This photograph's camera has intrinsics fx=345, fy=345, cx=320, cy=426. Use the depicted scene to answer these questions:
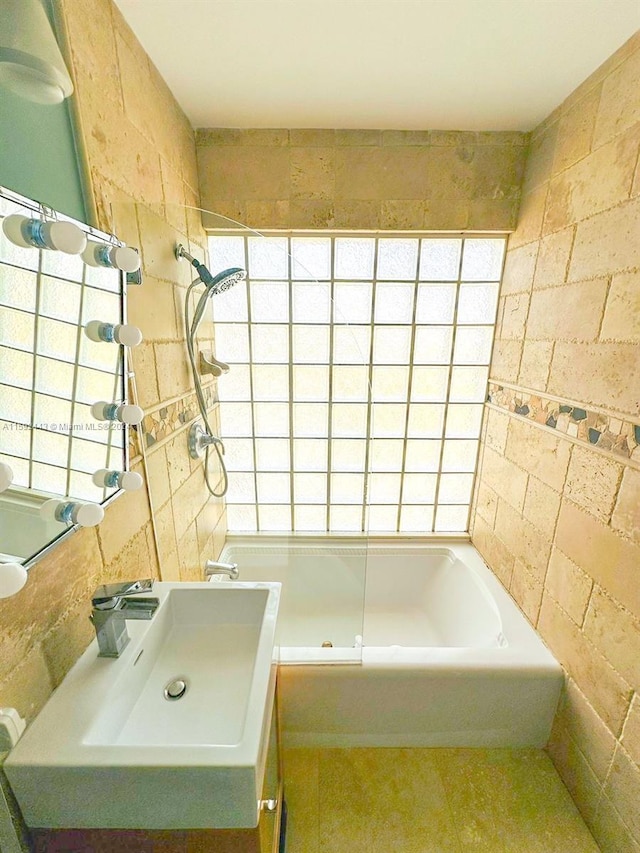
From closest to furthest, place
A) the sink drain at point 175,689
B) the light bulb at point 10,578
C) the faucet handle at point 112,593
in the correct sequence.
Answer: the light bulb at point 10,578 < the faucet handle at point 112,593 < the sink drain at point 175,689

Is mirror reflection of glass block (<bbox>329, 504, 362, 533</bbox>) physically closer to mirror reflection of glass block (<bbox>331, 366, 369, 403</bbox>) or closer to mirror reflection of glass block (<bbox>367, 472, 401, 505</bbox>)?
mirror reflection of glass block (<bbox>367, 472, 401, 505</bbox>)

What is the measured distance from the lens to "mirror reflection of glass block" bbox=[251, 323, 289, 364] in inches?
68.9

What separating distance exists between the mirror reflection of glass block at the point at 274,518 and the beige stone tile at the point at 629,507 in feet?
4.93

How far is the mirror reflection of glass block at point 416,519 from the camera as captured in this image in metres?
2.15

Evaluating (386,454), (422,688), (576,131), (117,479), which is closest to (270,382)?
(386,454)

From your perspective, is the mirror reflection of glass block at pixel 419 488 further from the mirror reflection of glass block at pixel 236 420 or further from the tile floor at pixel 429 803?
the tile floor at pixel 429 803

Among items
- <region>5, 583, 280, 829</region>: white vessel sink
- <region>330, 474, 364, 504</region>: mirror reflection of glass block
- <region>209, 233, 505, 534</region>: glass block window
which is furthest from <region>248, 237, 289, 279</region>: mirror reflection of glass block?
<region>5, 583, 280, 829</region>: white vessel sink

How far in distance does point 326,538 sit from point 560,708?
3.94ft

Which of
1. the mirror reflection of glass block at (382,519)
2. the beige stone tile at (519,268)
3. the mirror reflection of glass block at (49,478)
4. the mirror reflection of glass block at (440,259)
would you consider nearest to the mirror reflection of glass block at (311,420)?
the mirror reflection of glass block at (382,519)

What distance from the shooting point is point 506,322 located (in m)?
1.78

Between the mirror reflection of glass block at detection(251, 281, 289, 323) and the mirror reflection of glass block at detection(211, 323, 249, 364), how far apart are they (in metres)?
0.09

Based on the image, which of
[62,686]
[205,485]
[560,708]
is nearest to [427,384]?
[205,485]

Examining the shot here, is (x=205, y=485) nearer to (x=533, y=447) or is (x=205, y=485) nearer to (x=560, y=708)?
(x=533, y=447)

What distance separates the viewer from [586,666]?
1188 millimetres
